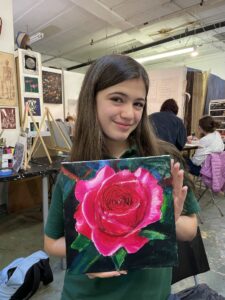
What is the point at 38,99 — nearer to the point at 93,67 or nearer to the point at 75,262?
the point at 93,67

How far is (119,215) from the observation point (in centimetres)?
51

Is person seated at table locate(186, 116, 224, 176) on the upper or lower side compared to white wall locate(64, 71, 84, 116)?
lower

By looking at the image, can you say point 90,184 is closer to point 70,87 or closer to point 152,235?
point 152,235

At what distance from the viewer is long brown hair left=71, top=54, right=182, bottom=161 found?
2.10 ft

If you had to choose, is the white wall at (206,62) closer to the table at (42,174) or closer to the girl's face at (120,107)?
the table at (42,174)

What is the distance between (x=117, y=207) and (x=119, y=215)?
2 cm

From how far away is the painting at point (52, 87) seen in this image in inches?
165

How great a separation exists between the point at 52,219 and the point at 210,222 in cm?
260

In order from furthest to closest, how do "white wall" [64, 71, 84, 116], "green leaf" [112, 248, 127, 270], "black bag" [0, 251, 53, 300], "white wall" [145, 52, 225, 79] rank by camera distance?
1. "white wall" [145, 52, 225, 79]
2. "white wall" [64, 71, 84, 116]
3. "black bag" [0, 251, 53, 300]
4. "green leaf" [112, 248, 127, 270]

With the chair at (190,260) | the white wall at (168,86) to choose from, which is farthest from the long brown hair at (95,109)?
the white wall at (168,86)

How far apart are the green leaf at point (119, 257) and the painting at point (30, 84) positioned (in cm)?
263

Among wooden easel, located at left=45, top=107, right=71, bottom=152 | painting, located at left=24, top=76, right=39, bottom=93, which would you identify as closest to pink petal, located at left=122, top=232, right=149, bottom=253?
wooden easel, located at left=45, top=107, right=71, bottom=152

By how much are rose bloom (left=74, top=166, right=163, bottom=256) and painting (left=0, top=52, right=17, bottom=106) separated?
245 cm

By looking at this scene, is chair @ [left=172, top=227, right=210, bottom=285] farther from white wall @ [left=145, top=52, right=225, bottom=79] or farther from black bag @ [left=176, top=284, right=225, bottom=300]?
white wall @ [left=145, top=52, right=225, bottom=79]
